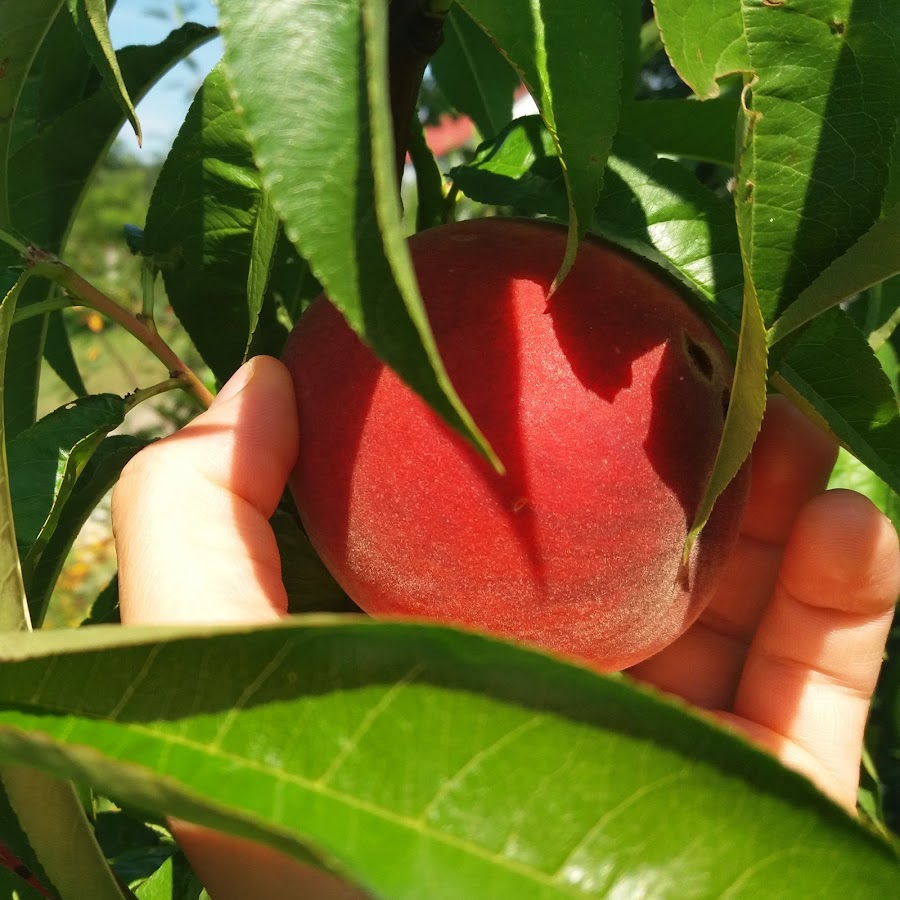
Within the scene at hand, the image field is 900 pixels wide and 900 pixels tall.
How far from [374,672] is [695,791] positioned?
111 mm

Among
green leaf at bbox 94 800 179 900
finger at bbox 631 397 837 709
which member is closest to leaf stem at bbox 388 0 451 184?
finger at bbox 631 397 837 709

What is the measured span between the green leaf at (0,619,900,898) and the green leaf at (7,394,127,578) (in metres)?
0.33

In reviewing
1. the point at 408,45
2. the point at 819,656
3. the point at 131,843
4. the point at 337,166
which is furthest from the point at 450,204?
the point at 131,843

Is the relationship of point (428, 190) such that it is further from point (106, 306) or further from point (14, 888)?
point (14, 888)

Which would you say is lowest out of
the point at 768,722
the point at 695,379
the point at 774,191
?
the point at 768,722

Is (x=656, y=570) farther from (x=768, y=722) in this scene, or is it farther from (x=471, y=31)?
(x=471, y=31)

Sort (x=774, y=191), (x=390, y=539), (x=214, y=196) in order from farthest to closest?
1. (x=214, y=196)
2. (x=390, y=539)
3. (x=774, y=191)

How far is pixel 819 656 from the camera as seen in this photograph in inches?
33.9

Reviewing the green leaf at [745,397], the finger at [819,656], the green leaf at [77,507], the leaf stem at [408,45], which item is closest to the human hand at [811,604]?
the finger at [819,656]

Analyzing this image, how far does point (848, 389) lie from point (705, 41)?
9.9 inches

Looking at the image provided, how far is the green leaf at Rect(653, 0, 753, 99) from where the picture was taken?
452 millimetres

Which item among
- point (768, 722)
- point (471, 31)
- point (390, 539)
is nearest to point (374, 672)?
point (390, 539)

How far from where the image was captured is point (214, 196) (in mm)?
716

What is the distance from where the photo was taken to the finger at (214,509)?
544mm
